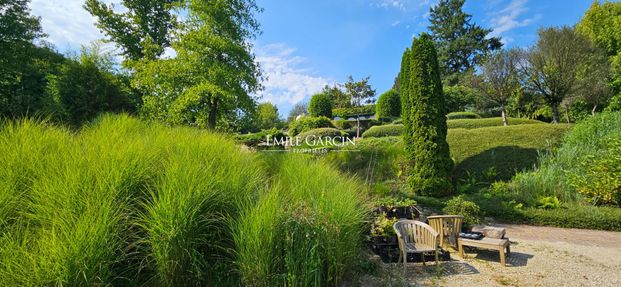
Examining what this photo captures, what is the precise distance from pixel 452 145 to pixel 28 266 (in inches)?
400

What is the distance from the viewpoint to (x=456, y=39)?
106 ft

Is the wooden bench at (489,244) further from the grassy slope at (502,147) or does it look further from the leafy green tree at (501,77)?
the leafy green tree at (501,77)

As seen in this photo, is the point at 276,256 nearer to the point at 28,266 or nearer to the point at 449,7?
the point at 28,266

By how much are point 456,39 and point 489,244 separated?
35.5 meters

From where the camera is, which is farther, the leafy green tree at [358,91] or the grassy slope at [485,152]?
the leafy green tree at [358,91]

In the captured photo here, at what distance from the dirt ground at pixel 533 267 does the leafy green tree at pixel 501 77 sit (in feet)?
42.4

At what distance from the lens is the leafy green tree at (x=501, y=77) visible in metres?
15.4

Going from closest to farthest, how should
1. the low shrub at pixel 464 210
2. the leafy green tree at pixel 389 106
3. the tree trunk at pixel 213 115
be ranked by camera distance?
the low shrub at pixel 464 210
the tree trunk at pixel 213 115
the leafy green tree at pixel 389 106

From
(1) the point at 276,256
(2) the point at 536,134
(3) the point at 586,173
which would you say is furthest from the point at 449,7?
(1) the point at 276,256

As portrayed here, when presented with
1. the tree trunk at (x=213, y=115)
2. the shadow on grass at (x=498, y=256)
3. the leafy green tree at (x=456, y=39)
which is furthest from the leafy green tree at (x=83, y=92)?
the leafy green tree at (x=456, y=39)

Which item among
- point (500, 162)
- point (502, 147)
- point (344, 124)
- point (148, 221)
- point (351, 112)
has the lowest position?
point (148, 221)

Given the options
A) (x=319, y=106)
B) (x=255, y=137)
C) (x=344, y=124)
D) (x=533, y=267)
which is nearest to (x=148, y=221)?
(x=533, y=267)

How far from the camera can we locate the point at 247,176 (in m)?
2.79

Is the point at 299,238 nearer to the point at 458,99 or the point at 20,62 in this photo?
the point at 20,62
